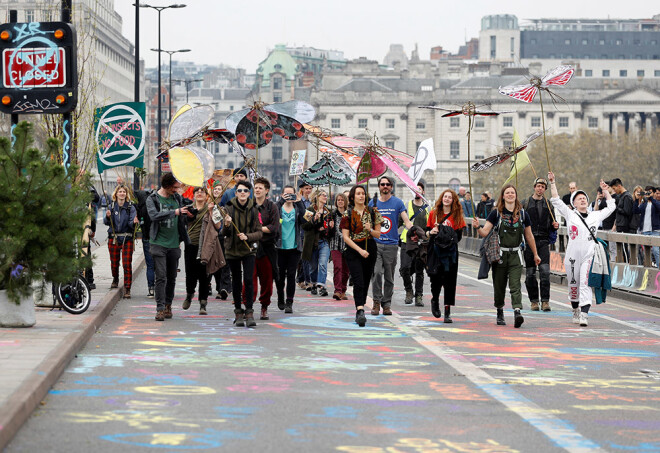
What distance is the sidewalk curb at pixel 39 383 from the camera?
25.5 feet

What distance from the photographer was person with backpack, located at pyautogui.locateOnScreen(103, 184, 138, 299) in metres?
18.9

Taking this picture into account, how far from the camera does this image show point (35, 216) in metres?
13.2

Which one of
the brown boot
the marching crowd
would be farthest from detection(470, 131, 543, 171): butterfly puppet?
the brown boot

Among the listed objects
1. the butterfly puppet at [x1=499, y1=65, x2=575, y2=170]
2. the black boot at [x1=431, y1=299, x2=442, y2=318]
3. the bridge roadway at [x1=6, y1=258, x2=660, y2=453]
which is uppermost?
the butterfly puppet at [x1=499, y1=65, x2=575, y2=170]

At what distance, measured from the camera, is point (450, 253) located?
15570 mm

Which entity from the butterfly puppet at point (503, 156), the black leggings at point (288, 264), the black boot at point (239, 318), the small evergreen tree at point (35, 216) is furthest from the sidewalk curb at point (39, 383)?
the butterfly puppet at point (503, 156)

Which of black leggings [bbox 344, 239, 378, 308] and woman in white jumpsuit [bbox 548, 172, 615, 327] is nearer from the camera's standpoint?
black leggings [bbox 344, 239, 378, 308]

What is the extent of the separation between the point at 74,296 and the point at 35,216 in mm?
2018

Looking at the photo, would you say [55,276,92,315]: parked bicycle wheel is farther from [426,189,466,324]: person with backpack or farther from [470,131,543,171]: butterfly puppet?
[470,131,543,171]: butterfly puppet

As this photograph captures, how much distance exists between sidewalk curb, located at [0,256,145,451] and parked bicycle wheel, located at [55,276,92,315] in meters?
0.53

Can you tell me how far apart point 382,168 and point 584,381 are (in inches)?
297

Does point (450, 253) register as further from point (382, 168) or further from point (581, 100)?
point (581, 100)

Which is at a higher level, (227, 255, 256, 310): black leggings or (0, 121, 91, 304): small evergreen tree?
(0, 121, 91, 304): small evergreen tree

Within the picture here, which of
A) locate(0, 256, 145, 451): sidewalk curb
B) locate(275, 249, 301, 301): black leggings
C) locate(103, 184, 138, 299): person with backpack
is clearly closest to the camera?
locate(0, 256, 145, 451): sidewalk curb
